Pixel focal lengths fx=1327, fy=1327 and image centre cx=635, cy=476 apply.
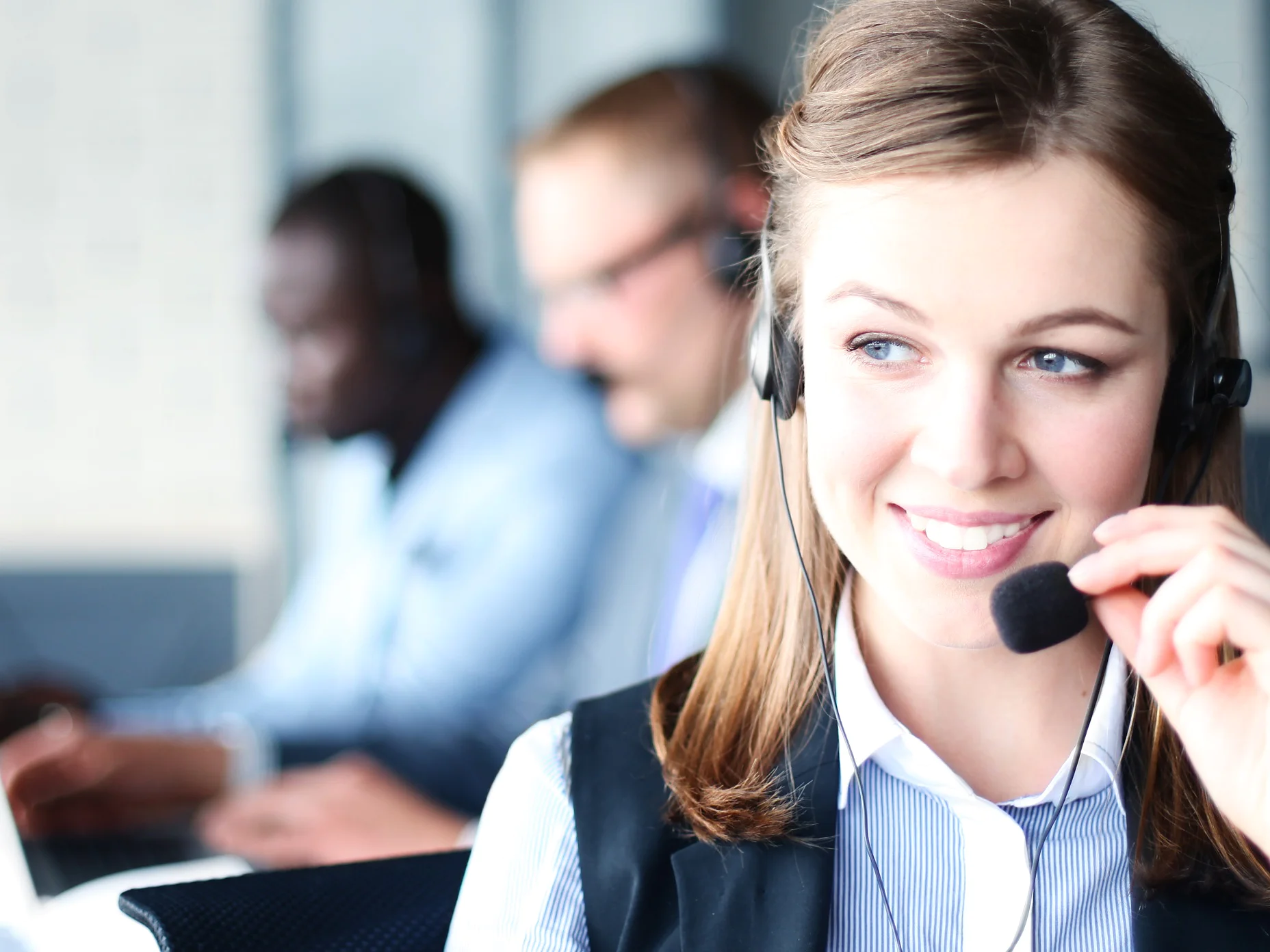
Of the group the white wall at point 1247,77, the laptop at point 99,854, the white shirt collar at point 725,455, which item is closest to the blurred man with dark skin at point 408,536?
the laptop at point 99,854

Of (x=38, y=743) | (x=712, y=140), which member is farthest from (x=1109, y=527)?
(x=38, y=743)

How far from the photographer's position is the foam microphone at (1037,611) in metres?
0.82

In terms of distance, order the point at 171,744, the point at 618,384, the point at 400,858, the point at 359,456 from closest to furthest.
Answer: the point at 400,858 → the point at 171,744 → the point at 618,384 → the point at 359,456

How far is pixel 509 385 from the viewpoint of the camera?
98.4 inches

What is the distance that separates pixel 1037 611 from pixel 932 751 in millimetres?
154

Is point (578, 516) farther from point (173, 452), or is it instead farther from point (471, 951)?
point (173, 452)

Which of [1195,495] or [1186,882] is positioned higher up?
[1195,495]

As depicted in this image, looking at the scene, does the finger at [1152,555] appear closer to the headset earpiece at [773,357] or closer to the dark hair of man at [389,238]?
the headset earpiece at [773,357]

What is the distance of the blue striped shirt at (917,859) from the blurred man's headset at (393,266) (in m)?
1.62

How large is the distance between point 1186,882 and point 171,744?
145cm

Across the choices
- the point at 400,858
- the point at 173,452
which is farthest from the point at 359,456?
the point at 400,858

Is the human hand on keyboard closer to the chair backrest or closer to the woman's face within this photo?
the chair backrest

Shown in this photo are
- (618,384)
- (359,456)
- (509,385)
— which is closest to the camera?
(618,384)

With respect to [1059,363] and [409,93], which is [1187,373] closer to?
[1059,363]
